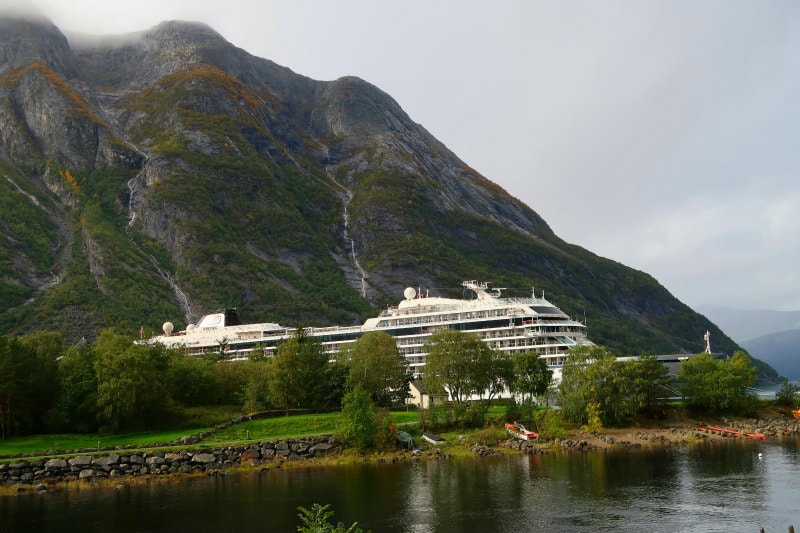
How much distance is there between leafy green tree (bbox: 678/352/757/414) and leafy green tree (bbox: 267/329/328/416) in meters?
46.9

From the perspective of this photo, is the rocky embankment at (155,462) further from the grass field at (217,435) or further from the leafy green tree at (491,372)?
the leafy green tree at (491,372)

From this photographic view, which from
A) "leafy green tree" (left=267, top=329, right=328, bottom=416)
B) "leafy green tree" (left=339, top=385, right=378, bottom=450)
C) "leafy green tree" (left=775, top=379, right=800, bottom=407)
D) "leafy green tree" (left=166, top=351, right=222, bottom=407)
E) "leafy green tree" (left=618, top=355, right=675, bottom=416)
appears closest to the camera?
"leafy green tree" (left=339, top=385, right=378, bottom=450)

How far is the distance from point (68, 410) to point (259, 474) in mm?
24423

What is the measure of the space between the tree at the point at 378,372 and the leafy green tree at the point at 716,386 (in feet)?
120

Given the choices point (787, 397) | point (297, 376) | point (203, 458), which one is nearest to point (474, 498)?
point (203, 458)

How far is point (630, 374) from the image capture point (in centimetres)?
8219

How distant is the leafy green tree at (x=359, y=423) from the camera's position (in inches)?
2758

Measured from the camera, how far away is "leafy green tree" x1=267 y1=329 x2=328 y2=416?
8344 centimetres

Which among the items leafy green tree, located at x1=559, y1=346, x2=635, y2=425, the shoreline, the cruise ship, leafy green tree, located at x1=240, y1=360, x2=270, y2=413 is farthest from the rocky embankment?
the cruise ship

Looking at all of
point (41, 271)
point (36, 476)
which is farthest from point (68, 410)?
point (41, 271)

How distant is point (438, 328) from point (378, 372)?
91.4 feet

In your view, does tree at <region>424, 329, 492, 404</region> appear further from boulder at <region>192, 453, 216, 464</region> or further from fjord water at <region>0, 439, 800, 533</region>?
boulder at <region>192, 453, 216, 464</region>

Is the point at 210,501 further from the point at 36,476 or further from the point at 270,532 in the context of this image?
the point at 36,476

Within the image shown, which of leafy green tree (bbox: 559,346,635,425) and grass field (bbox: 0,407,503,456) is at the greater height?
leafy green tree (bbox: 559,346,635,425)
